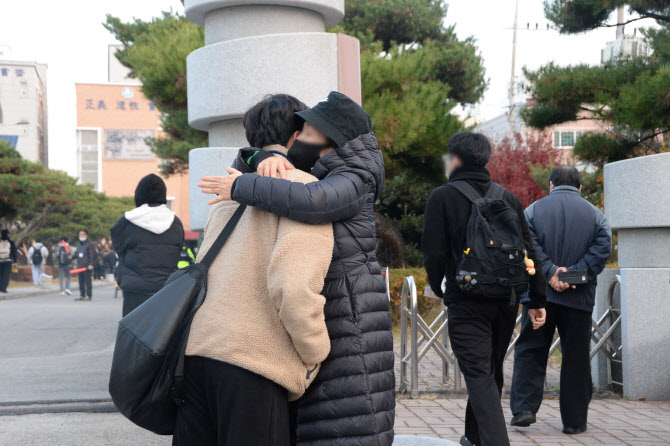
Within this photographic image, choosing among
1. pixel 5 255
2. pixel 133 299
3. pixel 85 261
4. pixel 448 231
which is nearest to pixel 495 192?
pixel 448 231

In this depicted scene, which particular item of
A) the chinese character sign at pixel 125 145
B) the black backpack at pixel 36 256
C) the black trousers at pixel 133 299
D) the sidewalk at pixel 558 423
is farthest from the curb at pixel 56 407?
the chinese character sign at pixel 125 145

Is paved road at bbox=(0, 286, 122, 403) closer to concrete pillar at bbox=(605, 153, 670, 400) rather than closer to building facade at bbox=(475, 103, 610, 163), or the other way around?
concrete pillar at bbox=(605, 153, 670, 400)

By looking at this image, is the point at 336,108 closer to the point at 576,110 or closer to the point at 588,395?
the point at 588,395

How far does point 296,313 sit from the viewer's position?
2191 mm

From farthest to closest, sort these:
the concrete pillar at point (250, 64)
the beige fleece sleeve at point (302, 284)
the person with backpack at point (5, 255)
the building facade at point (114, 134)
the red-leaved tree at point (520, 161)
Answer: the building facade at point (114, 134) < the red-leaved tree at point (520, 161) < the person with backpack at point (5, 255) < the concrete pillar at point (250, 64) < the beige fleece sleeve at point (302, 284)

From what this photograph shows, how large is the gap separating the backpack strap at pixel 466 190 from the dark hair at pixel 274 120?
5.43 ft

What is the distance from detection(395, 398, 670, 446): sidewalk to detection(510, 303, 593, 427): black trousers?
171 millimetres

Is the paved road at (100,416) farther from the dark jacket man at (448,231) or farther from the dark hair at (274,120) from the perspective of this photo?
the dark hair at (274,120)

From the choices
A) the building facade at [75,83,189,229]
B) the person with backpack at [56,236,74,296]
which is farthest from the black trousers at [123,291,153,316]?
the building facade at [75,83,189,229]

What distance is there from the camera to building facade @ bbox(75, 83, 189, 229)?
85.6m

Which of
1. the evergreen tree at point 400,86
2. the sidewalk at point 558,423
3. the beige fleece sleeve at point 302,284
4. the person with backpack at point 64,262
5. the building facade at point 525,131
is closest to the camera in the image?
the beige fleece sleeve at point 302,284

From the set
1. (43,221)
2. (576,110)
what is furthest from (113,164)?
(576,110)

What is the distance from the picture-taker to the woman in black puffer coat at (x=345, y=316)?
2.28 meters

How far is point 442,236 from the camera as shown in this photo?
157 inches
